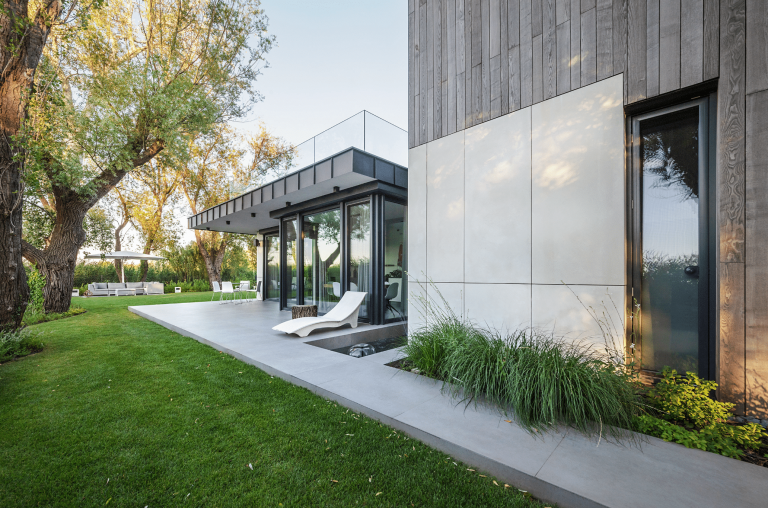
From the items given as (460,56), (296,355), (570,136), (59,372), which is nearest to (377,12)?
(460,56)

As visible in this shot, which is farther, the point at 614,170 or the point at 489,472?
the point at 614,170

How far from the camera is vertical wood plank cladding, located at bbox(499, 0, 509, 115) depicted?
3.97 meters

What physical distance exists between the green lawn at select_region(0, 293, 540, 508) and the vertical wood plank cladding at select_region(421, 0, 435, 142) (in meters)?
4.08

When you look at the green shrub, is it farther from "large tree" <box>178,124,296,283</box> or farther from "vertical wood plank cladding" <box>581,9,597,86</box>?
"large tree" <box>178,124,296,283</box>

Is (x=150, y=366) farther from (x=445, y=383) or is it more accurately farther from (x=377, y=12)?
(x=377, y=12)

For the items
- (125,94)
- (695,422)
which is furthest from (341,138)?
(695,422)

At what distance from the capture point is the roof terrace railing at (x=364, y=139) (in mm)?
6176

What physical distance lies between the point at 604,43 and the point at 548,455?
389 centimetres

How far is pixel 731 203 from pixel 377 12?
461 inches

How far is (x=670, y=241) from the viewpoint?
9.84 feet

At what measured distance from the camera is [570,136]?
349 cm

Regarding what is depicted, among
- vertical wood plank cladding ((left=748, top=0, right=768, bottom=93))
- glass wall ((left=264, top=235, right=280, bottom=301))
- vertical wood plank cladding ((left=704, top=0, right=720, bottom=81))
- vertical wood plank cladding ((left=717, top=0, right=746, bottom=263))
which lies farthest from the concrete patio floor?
glass wall ((left=264, top=235, right=280, bottom=301))

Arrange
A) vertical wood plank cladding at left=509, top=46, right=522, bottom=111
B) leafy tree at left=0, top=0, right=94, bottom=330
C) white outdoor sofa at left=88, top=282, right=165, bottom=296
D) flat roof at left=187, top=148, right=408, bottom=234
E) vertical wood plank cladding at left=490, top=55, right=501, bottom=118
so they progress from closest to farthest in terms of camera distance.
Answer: vertical wood plank cladding at left=509, top=46, right=522, bottom=111 → vertical wood plank cladding at left=490, top=55, right=501, bottom=118 → leafy tree at left=0, top=0, right=94, bottom=330 → flat roof at left=187, top=148, right=408, bottom=234 → white outdoor sofa at left=88, top=282, right=165, bottom=296

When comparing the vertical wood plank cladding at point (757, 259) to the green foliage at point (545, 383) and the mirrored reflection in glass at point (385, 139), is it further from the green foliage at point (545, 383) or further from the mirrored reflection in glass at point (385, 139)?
the mirrored reflection in glass at point (385, 139)
